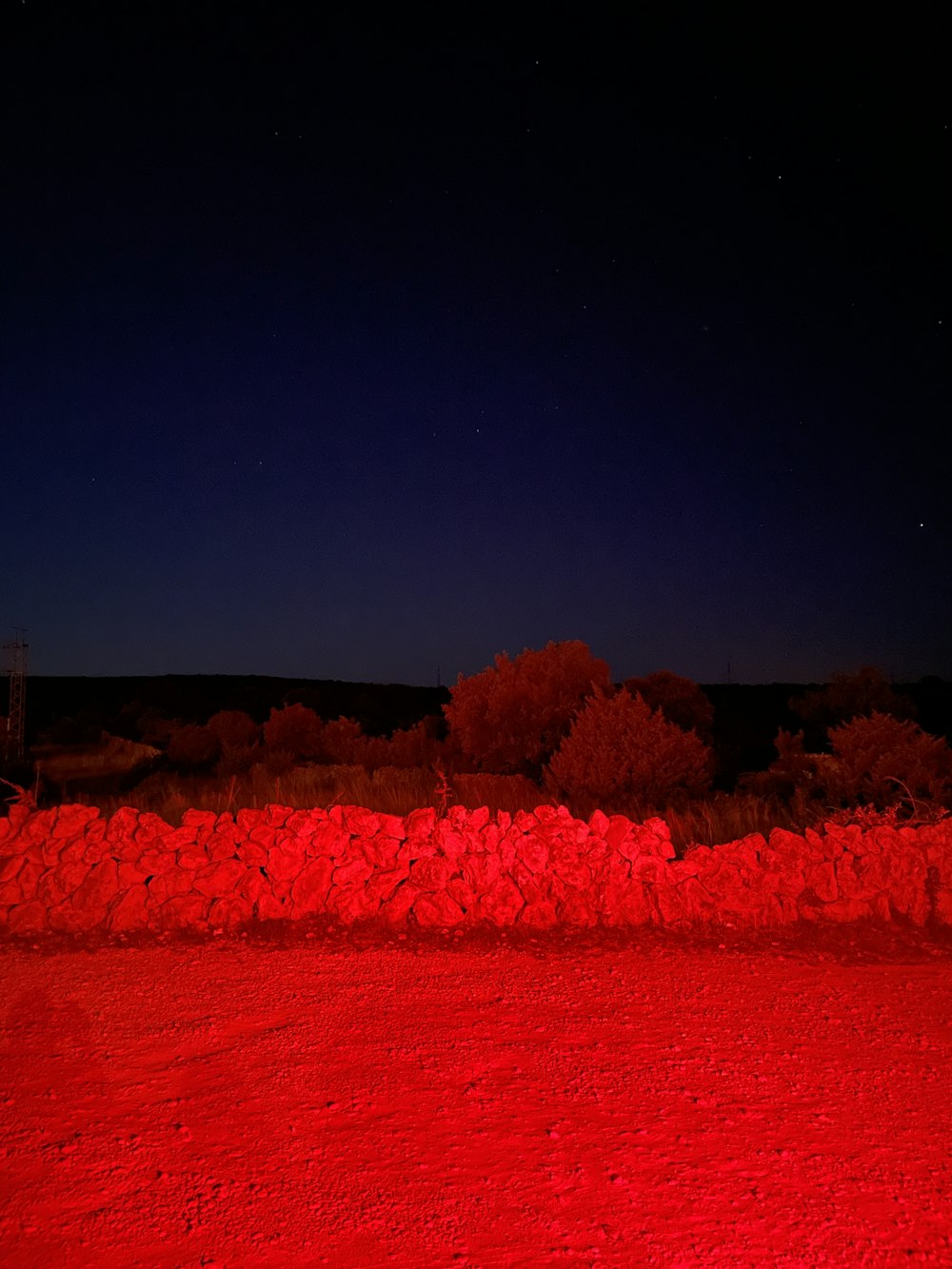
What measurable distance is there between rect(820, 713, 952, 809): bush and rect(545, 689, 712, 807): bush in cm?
141

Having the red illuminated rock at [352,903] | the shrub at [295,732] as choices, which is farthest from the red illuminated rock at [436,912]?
the shrub at [295,732]

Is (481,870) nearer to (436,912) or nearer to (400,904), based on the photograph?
(436,912)

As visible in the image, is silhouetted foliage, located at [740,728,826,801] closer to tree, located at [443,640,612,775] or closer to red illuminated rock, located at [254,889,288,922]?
tree, located at [443,640,612,775]

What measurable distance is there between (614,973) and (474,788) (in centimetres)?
322

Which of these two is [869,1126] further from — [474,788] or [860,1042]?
[474,788]

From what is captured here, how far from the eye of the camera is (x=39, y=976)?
530 centimetres

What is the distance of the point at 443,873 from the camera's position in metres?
6.37

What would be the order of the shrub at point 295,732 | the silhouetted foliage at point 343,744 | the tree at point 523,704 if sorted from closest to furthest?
the tree at point 523,704
the silhouetted foliage at point 343,744
the shrub at point 295,732

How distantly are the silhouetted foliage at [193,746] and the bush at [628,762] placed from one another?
44.9 ft

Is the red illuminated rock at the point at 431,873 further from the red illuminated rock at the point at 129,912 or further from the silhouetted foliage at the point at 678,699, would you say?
the silhouetted foliage at the point at 678,699

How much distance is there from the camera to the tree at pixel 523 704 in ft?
38.6

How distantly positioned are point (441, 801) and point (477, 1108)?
161 inches

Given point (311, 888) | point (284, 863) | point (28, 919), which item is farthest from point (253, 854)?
point (28, 919)

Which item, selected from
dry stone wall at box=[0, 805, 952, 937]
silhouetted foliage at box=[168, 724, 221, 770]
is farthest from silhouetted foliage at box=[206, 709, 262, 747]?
dry stone wall at box=[0, 805, 952, 937]
